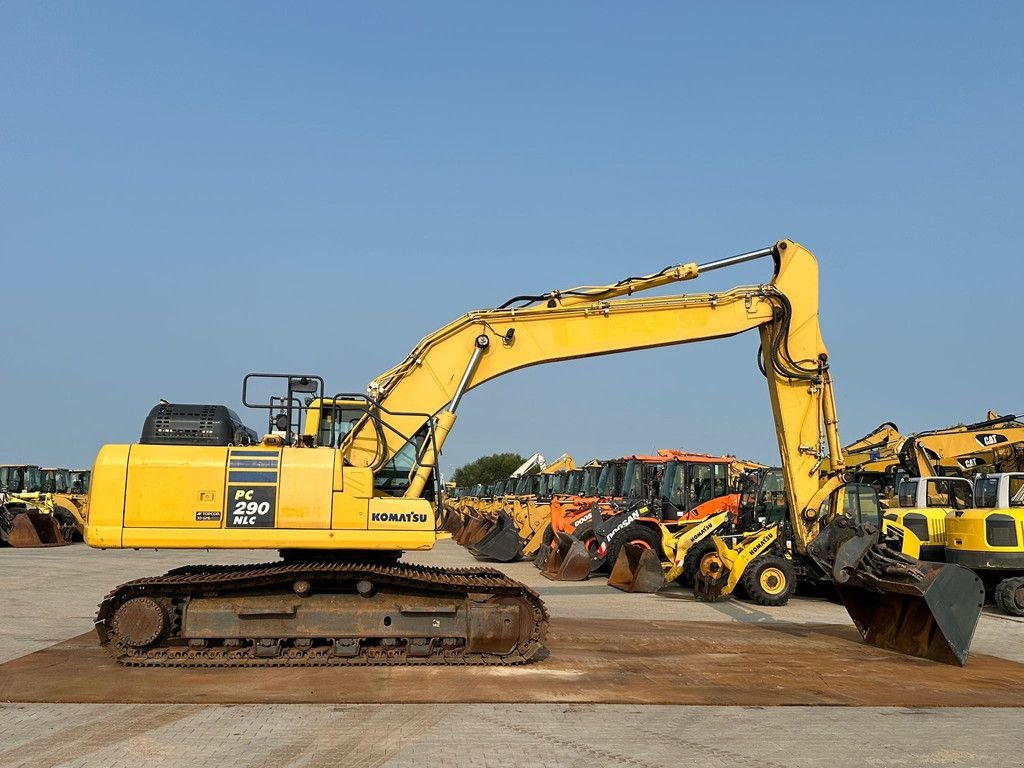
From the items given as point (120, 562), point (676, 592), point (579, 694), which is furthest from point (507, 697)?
point (120, 562)

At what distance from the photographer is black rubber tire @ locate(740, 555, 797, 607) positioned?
15.8m

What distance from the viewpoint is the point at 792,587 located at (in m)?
15.9

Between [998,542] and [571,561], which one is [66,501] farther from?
[998,542]

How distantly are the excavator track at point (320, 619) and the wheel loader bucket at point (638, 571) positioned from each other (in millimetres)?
7966

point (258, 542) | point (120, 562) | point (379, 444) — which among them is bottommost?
point (120, 562)

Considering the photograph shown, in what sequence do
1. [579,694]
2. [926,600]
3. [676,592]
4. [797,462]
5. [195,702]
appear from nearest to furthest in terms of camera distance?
[195,702]
[579,694]
[926,600]
[797,462]
[676,592]

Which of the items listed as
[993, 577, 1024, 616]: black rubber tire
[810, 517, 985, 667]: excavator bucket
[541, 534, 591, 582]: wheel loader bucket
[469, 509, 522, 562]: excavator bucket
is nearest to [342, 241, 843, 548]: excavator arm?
[810, 517, 985, 667]: excavator bucket

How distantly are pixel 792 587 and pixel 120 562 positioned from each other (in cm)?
1701

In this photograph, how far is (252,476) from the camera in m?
9.80

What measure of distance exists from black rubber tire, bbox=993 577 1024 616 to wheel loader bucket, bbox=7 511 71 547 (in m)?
27.7

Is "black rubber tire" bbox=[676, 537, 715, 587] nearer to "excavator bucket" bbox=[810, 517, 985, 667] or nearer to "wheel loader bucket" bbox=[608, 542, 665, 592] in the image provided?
"wheel loader bucket" bbox=[608, 542, 665, 592]

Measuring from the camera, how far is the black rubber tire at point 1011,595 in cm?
1509

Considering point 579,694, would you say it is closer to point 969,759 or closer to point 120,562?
point 969,759

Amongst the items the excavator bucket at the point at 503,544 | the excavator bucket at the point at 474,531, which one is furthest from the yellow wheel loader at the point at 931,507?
the excavator bucket at the point at 474,531
